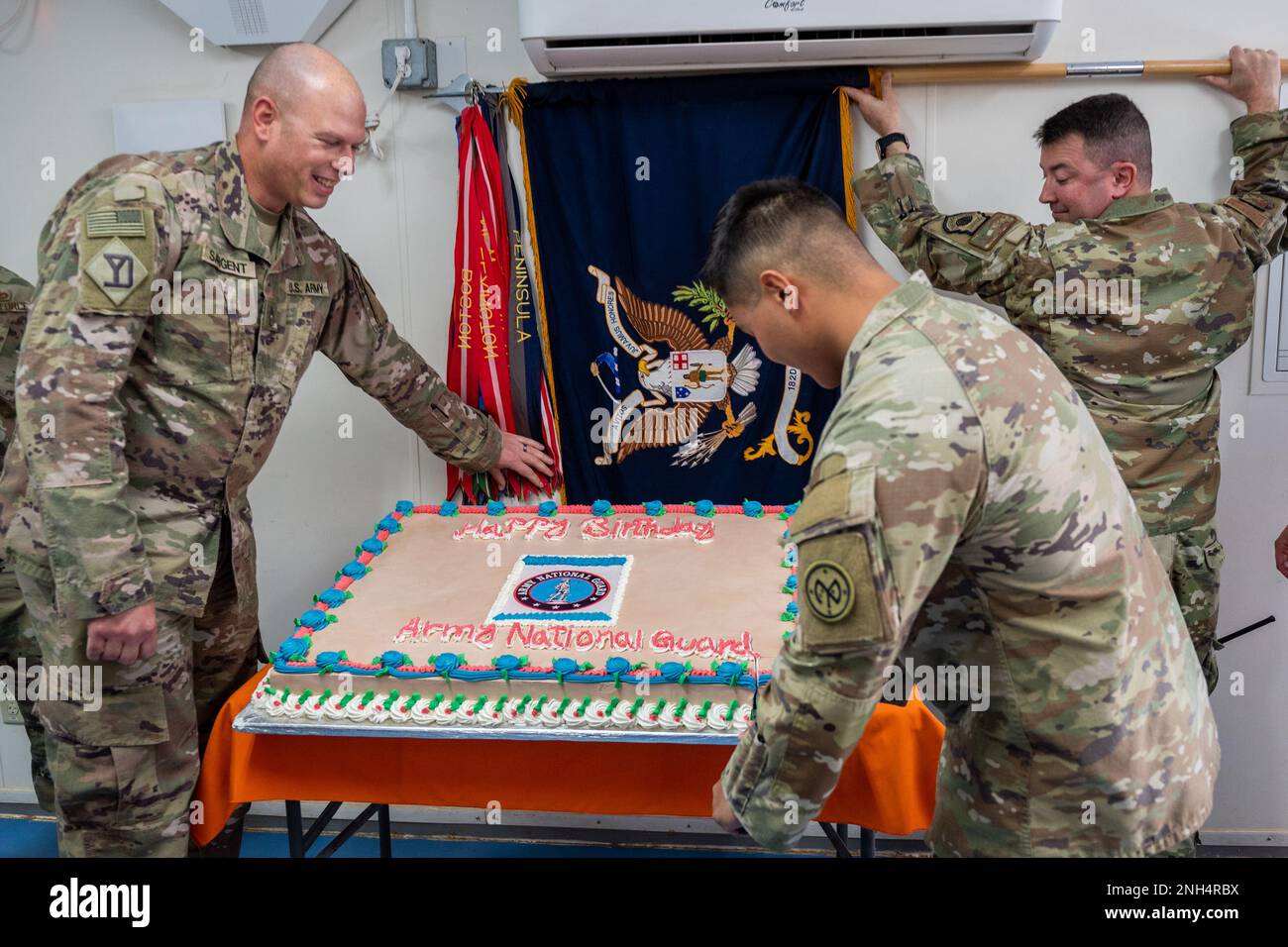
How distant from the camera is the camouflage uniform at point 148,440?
2.15 m

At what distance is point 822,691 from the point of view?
138cm

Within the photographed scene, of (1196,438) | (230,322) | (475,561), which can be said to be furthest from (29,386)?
(1196,438)

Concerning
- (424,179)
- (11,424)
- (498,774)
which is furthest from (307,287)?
(498,774)

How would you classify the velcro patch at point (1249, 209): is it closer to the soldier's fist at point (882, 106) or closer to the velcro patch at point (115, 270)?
the soldier's fist at point (882, 106)

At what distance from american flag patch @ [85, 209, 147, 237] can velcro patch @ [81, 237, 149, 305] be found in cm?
3

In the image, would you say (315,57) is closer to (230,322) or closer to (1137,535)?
(230,322)

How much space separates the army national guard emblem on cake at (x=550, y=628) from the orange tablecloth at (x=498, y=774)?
144 millimetres

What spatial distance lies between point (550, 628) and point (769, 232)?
3.62 feet

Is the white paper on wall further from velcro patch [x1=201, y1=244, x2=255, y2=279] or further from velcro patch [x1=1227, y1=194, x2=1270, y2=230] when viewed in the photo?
velcro patch [x1=1227, y1=194, x2=1270, y2=230]

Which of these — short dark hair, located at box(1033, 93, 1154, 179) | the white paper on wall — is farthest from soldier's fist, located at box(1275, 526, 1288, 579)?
the white paper on wall

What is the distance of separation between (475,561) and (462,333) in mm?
758

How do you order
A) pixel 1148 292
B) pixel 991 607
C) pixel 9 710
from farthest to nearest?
1. pixel 9 710
2. pixel 1148 292
3. pixel 991 607

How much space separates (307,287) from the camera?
260 centimetres

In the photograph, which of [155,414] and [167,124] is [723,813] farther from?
[167,124]
